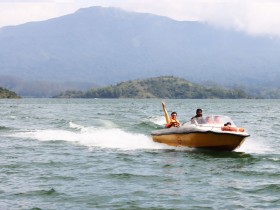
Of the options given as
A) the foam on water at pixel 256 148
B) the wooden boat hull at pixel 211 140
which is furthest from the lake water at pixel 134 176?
the wooden boat hull at pixel 211 140

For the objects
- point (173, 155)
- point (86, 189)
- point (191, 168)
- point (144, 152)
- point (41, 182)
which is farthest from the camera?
point (144, 152)

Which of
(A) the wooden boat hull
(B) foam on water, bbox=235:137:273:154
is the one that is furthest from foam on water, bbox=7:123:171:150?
(B) foam on water, bbox=235:137:273:154

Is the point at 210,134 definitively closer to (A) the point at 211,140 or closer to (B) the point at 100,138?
(A) the point at 211,140

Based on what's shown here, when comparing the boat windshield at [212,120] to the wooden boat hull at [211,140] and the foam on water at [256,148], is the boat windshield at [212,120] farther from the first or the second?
the foam on water at [256,148]

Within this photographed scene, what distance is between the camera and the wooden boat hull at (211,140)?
2506 centimetres

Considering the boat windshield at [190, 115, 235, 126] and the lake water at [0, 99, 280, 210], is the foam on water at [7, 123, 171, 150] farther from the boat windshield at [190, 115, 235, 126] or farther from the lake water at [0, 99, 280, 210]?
the boat windshield at [190, 115, 235, 126]

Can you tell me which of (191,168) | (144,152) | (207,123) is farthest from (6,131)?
(191,168)

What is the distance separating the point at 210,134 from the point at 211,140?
376 mm

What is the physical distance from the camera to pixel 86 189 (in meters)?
17.4

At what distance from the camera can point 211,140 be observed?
25.6m

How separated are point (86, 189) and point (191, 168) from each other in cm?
578

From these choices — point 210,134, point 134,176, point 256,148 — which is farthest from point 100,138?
point 134,176

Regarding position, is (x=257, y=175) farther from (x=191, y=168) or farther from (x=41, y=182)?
(x=41, y=182)

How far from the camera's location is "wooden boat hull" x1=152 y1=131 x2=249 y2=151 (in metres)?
25.1
